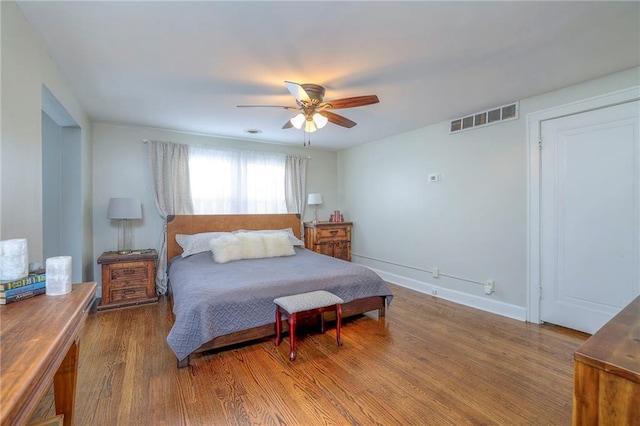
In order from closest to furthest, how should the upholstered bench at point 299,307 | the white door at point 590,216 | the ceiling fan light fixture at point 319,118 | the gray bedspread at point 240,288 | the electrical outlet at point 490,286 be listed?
the gray bedspread at point 240,288
the upholstered bench at point 299,307
the white door at point 590,216
the ceiling fan light fixture at point 319,118
the electrical outlet at point 490,286

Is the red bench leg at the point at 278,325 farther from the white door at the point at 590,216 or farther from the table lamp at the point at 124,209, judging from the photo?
the white door at the point at 590,216

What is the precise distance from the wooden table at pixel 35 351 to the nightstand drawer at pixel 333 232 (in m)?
3.80

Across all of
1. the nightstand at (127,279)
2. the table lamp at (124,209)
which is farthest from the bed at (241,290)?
the table lamp at (124,209)

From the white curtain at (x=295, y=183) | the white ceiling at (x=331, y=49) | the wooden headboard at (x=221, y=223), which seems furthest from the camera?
the white curtain at (x=295, y=183)

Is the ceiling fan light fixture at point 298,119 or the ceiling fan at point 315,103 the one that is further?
the ceiling fan light fixture at point 298,119

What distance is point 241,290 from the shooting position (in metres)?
2.54

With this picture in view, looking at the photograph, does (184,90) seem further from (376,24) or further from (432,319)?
(432,319)

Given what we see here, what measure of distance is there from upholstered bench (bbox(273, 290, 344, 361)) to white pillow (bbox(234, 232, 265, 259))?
130 cm

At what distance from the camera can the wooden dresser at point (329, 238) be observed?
5039 mm

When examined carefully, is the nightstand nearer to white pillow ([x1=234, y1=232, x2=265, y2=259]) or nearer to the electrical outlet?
white pillow ([x1=234, y1=232, x2=265, y2=259])

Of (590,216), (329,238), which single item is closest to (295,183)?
(329,238)

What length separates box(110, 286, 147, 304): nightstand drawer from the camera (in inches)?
140

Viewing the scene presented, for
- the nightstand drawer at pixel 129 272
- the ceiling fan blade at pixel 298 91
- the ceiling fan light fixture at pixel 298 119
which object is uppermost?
the ceiling fan blade at pixel 298 91

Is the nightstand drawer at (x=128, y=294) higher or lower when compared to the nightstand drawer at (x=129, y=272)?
lower
